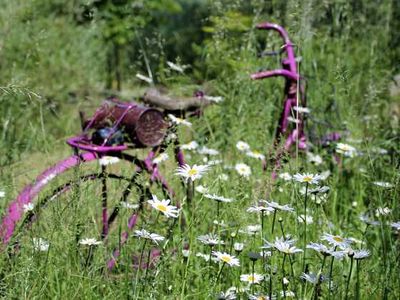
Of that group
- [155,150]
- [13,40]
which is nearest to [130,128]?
[155,150]

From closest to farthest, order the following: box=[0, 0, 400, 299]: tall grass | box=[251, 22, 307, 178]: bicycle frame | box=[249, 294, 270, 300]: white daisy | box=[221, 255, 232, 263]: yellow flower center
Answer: box=[249, 294, 270, 300]: white daisy, box=[221, 255, 232, 263]: yellow flower center, box=[0, 0, 400, 299]: tall grass, box=[251, 22, 307, 178]: bicycle frame

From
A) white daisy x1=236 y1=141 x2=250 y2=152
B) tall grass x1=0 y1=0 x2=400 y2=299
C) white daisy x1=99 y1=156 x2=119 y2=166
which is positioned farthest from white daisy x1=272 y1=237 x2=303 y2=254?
white daisy x1=236 y1=141 x2=250 y2=152

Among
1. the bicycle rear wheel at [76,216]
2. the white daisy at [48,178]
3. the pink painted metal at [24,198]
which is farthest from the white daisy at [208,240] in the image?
the white daisy at [48,178]

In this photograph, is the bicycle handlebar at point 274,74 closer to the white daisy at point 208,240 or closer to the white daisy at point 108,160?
the white daisy at point 108,160

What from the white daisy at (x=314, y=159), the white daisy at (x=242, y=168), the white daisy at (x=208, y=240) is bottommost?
the white daisy at (x=314, y=159)

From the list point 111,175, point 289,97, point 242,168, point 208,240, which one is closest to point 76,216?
point 208,240

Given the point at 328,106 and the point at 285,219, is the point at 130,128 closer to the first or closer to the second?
the point at 285,219

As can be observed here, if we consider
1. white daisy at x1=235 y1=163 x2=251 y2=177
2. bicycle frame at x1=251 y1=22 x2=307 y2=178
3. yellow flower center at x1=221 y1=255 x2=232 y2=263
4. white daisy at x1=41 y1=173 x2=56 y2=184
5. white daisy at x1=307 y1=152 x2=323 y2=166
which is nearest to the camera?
yellow flower center at x1=221 y1=255 x2=232 y2=263

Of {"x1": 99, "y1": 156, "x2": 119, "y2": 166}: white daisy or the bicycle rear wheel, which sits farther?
{"x1": 99, "y1": 156, "x2": 119, "y2": 166}: white daisy

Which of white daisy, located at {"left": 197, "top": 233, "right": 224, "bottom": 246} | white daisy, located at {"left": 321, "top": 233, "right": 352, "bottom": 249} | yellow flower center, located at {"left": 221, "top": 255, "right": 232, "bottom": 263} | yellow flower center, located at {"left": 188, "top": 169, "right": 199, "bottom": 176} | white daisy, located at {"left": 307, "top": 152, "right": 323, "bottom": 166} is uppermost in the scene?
yellow flower center, located at {"left": 188, "top": 169, "right": 199, "bottom": 176}

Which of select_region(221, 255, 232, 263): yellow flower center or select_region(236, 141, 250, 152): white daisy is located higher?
select_region(221, 255, 232, 263): yellow flower center

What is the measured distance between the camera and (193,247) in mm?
2557

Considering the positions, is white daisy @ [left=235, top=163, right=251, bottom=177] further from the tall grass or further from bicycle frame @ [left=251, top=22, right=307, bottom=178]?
bicycle frame @ [left=251, top=22, right=307, bottom=178]

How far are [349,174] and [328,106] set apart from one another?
54 cm
